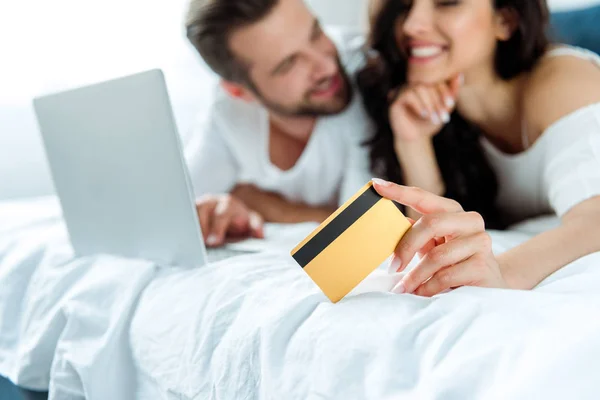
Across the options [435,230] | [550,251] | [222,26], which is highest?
[222,26]

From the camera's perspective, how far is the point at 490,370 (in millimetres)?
415

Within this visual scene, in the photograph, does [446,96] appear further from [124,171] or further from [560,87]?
[124,171]

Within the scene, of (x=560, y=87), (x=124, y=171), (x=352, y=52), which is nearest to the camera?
(x=124, y=171)

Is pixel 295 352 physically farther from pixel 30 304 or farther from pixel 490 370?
pixel 30 304

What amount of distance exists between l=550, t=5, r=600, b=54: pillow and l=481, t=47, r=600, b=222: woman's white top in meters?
0.24

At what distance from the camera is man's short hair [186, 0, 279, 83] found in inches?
44.6

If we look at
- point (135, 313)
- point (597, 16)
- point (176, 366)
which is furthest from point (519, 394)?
point (597, 16)

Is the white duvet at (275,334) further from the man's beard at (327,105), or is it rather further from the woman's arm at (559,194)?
the man's beard at (327,105)

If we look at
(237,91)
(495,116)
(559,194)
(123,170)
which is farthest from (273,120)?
(559,194)

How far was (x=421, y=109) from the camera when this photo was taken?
1.07 meters

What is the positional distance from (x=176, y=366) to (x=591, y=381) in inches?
16.2

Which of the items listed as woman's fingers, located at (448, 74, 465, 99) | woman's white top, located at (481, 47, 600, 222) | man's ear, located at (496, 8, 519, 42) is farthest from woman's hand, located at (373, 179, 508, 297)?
man's ear, located at (496, 8, 519, 42)

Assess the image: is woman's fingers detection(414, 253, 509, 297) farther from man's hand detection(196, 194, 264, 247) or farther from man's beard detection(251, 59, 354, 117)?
man's beard detection(251, 59, 354, 117)

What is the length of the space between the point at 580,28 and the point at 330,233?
1072 millimetres
